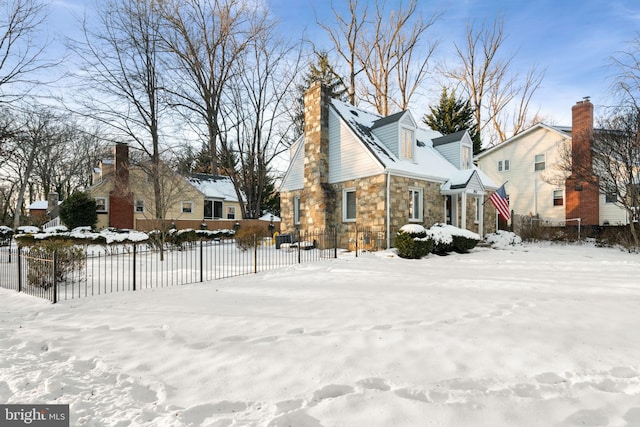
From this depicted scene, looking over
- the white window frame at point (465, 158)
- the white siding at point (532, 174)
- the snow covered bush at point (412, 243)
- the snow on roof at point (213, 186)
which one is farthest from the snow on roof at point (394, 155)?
the snow on roof at point (213, 186)

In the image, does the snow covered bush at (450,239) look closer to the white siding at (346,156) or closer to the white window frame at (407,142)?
the white siding at (346,156)

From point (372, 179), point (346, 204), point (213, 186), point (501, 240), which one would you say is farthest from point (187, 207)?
point (501, 240)

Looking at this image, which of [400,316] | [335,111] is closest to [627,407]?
[400,316]

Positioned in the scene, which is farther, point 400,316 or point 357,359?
Answer: point 400,316

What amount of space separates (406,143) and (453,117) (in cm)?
1850

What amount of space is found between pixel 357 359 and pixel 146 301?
496 cm

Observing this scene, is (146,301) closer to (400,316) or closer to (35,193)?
(400,316)

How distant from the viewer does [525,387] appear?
3.17m

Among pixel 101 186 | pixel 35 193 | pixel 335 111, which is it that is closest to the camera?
pixel 335 111

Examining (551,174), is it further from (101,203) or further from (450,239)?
(101,203)

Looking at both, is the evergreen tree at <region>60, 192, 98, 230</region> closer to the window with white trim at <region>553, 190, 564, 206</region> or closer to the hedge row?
the hedge row

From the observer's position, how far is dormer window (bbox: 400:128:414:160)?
16.4m

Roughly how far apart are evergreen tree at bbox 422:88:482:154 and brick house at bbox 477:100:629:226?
445 cm

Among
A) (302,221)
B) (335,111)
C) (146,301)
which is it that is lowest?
(146,301)
